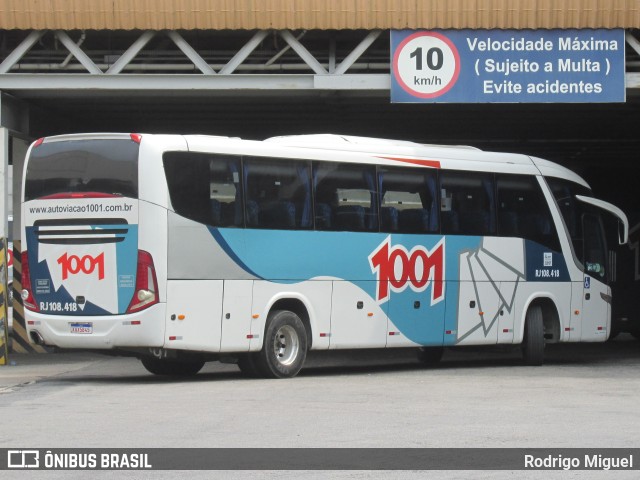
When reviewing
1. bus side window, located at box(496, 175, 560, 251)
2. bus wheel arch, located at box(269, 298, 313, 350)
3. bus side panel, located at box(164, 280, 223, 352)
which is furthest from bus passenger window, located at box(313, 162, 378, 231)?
bus side window, located at box(496, 175, 560, 251)

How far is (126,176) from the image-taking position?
57.0 ft

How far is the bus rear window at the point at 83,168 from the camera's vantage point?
17.4 metres

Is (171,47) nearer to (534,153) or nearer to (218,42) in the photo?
(218,42)

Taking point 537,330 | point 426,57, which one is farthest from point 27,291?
point 537,330

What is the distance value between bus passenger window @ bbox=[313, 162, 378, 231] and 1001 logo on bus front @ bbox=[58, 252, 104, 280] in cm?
313

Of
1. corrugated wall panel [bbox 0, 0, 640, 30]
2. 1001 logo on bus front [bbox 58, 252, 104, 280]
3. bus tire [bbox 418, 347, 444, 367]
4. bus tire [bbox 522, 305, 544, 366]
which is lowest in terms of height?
bus tire [bbox 418, 347, 444, 367]

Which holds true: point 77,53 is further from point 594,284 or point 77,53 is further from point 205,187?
point 594,284

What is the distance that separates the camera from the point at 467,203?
70.1 ft

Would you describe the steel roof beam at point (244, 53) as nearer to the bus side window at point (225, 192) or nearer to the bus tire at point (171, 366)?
the bus side window at point (225, 192)

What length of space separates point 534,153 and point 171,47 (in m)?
12.0

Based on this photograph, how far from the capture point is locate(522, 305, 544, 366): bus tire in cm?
2211

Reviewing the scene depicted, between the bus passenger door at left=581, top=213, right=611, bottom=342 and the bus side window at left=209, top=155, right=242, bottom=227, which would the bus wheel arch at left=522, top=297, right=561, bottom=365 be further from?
the bus side window at left=209, top=155, right=242, bottom=227

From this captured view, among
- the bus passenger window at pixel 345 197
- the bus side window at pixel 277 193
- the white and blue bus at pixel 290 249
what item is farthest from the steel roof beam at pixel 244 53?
the bus side window at pixel 277 193

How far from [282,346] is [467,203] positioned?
418cm
